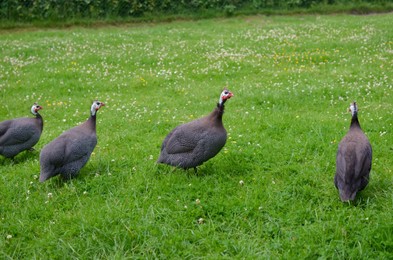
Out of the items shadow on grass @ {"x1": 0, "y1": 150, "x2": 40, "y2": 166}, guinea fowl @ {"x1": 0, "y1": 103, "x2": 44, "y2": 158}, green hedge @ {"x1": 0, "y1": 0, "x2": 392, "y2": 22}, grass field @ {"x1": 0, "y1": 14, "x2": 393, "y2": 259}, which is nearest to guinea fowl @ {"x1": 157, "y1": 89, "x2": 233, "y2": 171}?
grass field @ {"x1": 0, "y1": 14, "x2": 393, "y2": 259}

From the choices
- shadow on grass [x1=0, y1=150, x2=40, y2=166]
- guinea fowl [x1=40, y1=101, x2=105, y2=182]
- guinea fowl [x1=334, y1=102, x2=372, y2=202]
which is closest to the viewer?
guinea fowl [x1=334, y1=102, x2=372, y2=202]

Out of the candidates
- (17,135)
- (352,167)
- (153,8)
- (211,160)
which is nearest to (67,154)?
(17,135)

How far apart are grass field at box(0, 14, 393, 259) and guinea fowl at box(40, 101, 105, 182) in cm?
21

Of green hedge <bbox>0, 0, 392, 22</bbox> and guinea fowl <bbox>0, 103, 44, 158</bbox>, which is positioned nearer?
guinea fowl <bbox>0, 103, 44, 158</bbox>

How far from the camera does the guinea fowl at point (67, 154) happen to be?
6.40 meters

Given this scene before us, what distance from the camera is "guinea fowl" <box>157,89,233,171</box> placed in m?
Result: 6.44

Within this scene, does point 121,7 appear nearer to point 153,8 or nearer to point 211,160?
point 153,8

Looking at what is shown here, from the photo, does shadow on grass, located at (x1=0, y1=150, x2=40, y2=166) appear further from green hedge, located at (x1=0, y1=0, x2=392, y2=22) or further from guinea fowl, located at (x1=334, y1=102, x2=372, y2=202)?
green hedge, located at (x1=0, y1=0, x2=392, y2=22)

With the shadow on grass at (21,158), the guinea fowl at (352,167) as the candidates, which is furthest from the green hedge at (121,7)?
the guinea fowl at (352,167)

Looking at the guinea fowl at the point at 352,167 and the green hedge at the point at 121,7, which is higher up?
the green hedge at the point at 121,7

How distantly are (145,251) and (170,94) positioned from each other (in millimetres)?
6694

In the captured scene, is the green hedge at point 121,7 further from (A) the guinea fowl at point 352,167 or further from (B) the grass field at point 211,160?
(A) the guinea fowl at point 352,167

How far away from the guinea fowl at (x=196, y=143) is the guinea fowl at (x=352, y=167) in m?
1.70

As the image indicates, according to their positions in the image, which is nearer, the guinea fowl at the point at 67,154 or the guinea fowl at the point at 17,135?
the guinea fowl at the point at 67,154
